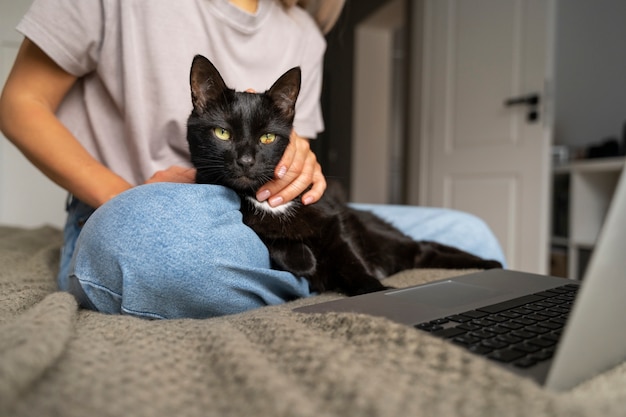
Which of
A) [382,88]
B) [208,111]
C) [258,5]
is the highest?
[382,88]

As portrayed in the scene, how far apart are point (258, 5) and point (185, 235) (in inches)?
27.8

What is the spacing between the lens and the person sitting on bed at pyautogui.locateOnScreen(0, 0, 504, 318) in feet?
1.94

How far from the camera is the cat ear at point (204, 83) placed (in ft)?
2.42

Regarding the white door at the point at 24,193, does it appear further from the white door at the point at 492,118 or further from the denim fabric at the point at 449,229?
the white door at the point at 492,118

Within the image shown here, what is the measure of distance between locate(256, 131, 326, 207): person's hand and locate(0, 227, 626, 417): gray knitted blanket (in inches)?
14.2

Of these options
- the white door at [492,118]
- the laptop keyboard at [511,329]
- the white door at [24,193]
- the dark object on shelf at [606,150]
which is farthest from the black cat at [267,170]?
the dark object on shelf at [606,150]

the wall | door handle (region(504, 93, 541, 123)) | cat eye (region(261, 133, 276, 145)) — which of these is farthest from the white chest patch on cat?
the wall

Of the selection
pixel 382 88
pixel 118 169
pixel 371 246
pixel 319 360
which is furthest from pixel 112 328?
pixel 382 88

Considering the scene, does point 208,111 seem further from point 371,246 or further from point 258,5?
point 371,246

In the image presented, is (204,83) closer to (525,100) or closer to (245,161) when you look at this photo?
(245,161)

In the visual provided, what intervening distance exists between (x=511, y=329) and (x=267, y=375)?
0.92ft

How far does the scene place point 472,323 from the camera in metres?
0.46

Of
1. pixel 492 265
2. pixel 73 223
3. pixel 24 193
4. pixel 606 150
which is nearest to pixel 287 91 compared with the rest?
pixel 73 223

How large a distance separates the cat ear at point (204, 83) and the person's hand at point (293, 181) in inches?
7.0
